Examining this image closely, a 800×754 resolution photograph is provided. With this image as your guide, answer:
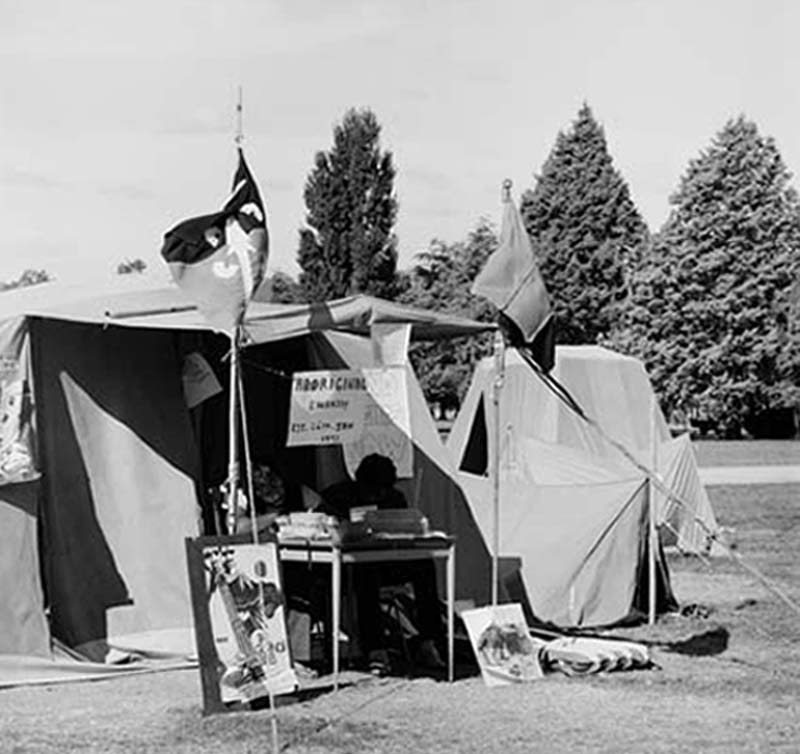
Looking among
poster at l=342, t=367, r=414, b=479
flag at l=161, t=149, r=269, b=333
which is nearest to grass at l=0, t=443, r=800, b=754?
poster at l=342, t=367, r=414, b=479

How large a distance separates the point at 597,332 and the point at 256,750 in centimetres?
4764

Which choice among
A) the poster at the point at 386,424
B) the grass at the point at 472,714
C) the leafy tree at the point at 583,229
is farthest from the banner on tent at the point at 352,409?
the leafy tree at the point at 583,229

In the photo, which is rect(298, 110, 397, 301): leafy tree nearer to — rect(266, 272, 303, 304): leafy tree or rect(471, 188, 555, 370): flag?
rect(266, 272, 303, 304): leafy tree

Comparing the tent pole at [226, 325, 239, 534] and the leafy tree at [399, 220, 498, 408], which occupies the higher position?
the leafy tree at [399, 220, 498, 408]

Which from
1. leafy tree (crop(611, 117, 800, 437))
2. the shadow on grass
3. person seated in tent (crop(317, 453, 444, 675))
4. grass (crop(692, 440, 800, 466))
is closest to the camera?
person seated in tent (crop(317, 453, 444, 675))

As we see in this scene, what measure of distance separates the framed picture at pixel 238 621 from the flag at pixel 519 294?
190 cm

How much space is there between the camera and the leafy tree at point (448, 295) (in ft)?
Answer: 161

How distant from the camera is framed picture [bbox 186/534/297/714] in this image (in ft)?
24.7

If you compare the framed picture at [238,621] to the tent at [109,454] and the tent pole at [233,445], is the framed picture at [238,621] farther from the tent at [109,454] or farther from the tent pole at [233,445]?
the tent at [109,454]

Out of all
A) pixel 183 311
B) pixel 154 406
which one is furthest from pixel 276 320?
pixel 154 406

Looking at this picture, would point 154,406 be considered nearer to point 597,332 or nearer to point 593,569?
point 593,569

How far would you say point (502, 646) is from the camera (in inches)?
335

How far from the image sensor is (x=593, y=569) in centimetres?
1052

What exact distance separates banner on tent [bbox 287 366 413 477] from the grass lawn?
1.43 m
